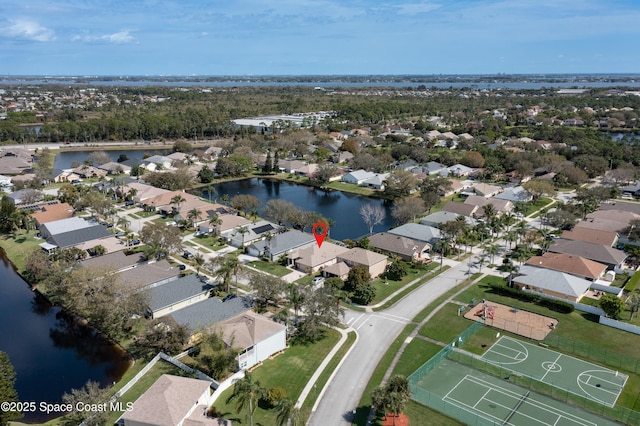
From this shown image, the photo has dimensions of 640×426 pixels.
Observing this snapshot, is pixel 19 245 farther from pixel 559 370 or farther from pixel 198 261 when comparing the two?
pixel 559 370

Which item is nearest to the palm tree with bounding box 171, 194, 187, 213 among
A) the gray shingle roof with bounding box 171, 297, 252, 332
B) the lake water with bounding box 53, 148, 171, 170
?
the gray shingle roof with bounding box 171, 297, 252, 332

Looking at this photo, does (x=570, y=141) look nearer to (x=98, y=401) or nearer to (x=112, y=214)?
(x=112, y=214)

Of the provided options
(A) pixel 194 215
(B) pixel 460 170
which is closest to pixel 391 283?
(A) pixel 194 215

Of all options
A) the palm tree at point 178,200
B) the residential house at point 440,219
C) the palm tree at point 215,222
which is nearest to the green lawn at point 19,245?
the palm tree at point 178,200

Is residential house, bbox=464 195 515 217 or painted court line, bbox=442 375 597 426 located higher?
residential house, bbox=464 195 515 217

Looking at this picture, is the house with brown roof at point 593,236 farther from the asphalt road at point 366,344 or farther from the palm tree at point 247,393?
the palm tree at point 247,393

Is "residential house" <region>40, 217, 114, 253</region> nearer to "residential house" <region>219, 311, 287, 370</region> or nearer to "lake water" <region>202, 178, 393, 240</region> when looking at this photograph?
"lake water" <region>202, 178, 393, 240</region>

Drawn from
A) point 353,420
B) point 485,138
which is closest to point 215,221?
point 353,420
